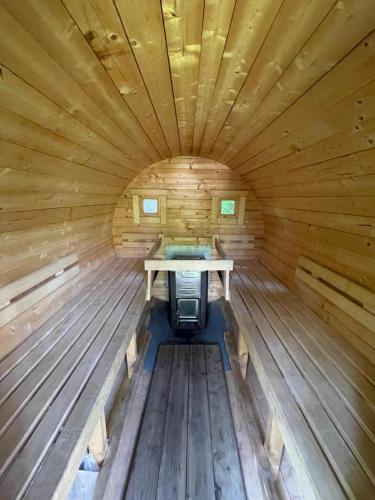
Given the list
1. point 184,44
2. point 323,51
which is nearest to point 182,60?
point 184,44

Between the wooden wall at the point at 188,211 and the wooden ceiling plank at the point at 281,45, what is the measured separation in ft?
6.67

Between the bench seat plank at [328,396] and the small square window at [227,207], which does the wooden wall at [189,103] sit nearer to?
the bench seat plank at [328,396]

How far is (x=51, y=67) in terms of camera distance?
0.93 meters

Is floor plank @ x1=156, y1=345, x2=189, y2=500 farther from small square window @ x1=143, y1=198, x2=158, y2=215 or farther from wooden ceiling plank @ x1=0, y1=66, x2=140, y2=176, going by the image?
wooden ceiling plank @ x1=0, y1=66, x2=140, y2=176

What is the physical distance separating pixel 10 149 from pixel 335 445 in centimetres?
210

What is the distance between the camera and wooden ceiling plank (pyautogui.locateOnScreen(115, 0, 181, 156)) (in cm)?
78

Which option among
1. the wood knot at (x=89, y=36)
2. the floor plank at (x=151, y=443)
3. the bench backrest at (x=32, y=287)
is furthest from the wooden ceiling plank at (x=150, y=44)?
the floor plank at (x=151, y=443)

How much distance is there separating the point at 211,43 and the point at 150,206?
2.78 metres

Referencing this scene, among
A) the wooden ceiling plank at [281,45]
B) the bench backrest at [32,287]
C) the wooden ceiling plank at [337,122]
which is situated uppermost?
the wooden ceiling plank at [281,45]

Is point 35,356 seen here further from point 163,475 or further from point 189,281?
point 189,281

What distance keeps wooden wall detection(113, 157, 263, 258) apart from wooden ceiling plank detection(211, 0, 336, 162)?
203 centimetres

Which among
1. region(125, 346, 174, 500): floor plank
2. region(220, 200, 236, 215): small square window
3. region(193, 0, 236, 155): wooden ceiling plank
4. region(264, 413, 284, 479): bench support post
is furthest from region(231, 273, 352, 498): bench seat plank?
region(220, 200, 236, 215): small square window

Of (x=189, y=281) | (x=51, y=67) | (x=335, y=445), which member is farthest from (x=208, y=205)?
(x=335, y=445)

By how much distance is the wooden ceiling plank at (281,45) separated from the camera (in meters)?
0.74
